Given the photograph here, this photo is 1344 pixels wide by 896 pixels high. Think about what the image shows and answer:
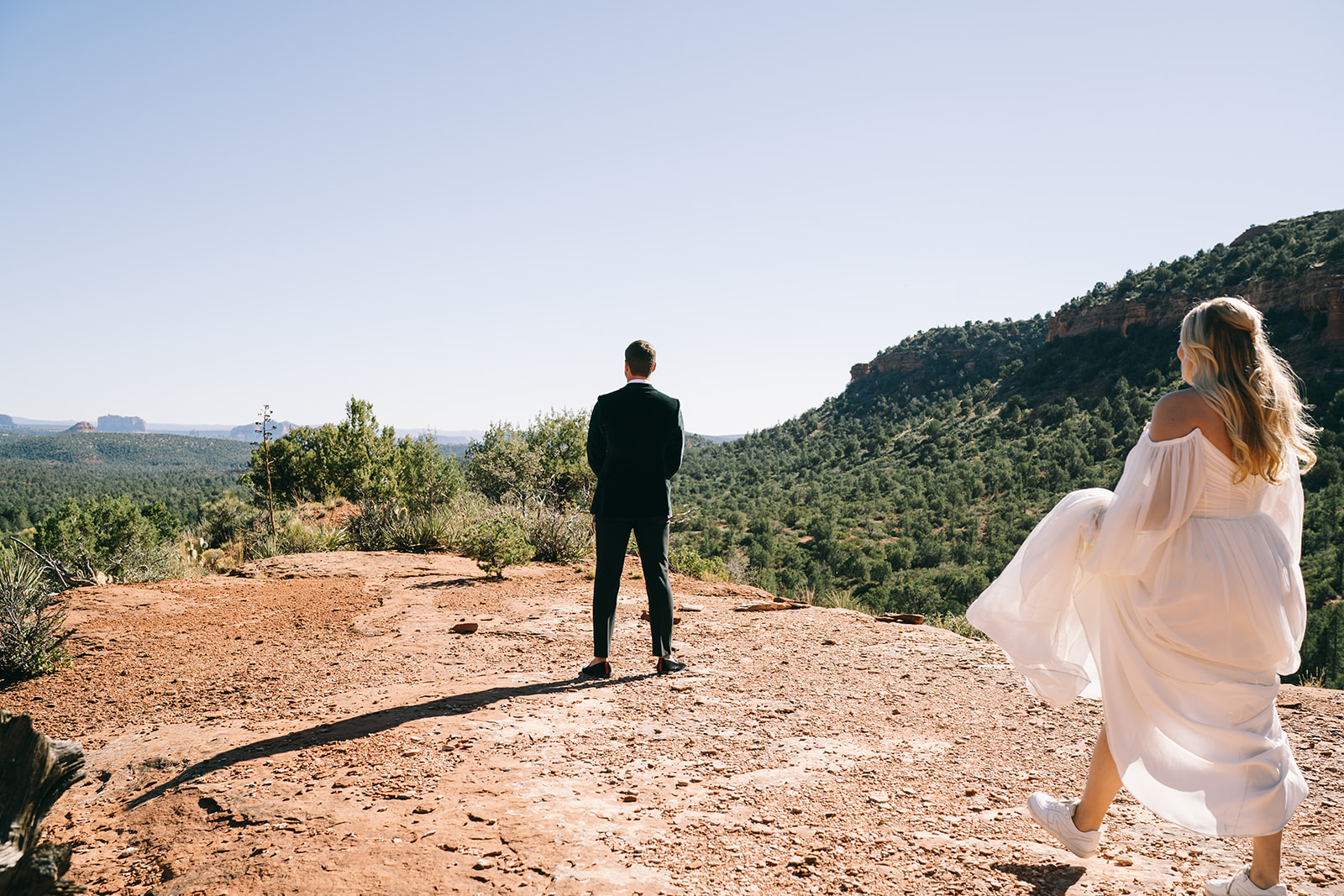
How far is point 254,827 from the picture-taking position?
2.72m

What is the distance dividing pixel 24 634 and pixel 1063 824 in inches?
249

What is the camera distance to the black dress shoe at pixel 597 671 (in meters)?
4.79

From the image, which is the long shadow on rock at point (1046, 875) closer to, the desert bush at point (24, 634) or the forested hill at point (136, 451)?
the desert bush at point (24, 634)

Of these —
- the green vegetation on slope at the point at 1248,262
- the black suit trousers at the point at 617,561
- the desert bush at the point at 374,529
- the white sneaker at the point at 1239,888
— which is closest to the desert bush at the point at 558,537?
the desert bush at the point at 374,529

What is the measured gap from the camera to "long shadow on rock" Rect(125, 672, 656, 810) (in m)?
Answer: 3.30

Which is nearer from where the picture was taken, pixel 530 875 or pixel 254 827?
pixel 530 875

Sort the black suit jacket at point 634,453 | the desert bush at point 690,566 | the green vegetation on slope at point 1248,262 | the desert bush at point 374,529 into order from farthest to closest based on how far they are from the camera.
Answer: the green vegetation on slope at point 1248,262 < the desert bush at point 374,529 < the desert bush at point 690,566 < the black suit jacket at point 634,453

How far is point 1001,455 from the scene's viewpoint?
116 feet

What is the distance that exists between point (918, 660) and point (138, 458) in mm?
161506

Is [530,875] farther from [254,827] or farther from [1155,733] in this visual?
[1155,733]

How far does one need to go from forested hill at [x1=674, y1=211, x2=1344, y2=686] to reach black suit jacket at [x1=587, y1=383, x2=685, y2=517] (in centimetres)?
1019

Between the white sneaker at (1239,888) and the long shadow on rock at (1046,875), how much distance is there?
367mm

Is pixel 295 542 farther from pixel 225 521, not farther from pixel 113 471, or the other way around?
pixel 113 471

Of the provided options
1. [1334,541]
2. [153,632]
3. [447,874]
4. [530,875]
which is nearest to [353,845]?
[447,874]
